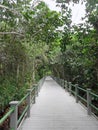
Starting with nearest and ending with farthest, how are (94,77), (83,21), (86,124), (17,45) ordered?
(86,124) → (83,21) → (17,45) → (94,77)

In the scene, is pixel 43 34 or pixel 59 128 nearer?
pixel 59 128

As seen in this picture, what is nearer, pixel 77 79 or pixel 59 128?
pixel 59 128

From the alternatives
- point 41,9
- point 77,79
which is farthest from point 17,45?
point 77,79

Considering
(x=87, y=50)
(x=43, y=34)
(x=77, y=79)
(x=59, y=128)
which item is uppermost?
(x=43, y=34)

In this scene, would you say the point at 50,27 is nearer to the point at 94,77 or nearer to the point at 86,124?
the point at 86,124

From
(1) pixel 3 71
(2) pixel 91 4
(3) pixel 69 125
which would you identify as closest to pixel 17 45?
(1) pixel 3 71

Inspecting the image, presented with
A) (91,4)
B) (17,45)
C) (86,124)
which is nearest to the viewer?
(91,4)

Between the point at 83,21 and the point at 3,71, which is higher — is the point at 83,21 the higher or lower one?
the higher one

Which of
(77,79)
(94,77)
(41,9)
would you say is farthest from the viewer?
(77,79)

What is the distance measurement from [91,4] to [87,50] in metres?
4.65

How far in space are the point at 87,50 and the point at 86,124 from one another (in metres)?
3.82

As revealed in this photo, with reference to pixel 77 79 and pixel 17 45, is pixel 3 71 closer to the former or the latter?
pixel 17 45

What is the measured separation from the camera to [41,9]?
8.16 meters

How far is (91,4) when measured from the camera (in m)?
4.64
